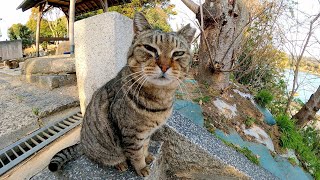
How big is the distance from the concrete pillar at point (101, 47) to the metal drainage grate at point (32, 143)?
17.7 inches

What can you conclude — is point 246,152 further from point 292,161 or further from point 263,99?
point 263,99

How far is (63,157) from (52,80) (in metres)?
2.74

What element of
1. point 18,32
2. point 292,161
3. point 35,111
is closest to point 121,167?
point 35,111

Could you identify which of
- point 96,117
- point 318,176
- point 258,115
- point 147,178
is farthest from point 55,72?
point 318,176

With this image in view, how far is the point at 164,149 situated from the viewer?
7.16 feet

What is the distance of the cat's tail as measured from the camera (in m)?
1.52

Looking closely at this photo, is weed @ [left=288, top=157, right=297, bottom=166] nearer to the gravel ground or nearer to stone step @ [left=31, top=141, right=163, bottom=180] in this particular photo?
stone step @ [left=31, top=141, right=163, bottom=180]

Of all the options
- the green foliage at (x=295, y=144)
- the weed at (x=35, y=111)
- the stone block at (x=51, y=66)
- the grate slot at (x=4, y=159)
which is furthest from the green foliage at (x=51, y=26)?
the green foliage at (x=295, y=144)

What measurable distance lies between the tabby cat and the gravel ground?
4.55 feet

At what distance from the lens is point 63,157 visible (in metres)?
1.64

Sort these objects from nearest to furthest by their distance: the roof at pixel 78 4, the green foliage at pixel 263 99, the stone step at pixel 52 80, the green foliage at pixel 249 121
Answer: the green foliage at pixel 249 121 → the stone step at pixel 52 80 → the green foliage at pixel 263 99 → the roof at pixel 78 4

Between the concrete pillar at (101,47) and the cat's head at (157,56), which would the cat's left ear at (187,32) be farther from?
the concrete pillar at (101,47)

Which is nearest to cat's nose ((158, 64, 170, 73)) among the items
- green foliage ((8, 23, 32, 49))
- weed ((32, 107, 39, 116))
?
weed ((32, 107, 39, 116))

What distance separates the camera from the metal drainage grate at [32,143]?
2.08 m
